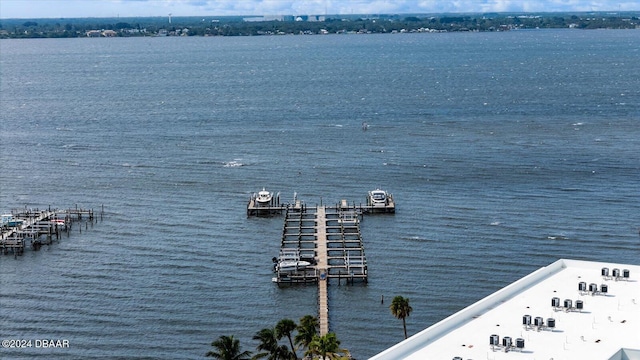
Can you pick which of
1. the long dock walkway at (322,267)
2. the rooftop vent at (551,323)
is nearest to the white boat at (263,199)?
the long dock walkway at (322,267)

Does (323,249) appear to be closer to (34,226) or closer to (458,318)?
(34,226)

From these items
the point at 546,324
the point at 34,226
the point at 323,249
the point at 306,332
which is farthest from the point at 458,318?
the point at 34,226

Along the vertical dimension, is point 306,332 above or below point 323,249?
above

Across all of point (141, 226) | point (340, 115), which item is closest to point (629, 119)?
point (340, 115)

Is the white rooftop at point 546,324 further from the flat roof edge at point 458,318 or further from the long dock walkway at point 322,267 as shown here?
the long dock walkway at point 322,267

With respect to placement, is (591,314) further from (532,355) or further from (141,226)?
(141,226)
